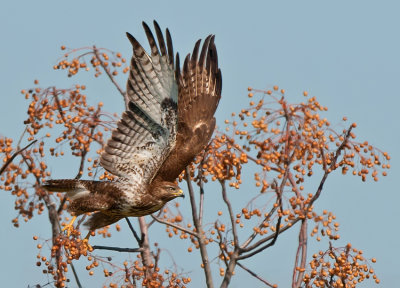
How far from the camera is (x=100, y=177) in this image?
8.92m

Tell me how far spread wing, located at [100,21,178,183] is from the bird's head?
0.68 feet

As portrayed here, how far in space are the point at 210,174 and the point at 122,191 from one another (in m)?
1.46

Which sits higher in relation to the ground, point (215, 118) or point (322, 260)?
point (215, 118)

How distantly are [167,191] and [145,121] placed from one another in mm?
887

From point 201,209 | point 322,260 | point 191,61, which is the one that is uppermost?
point 191,61

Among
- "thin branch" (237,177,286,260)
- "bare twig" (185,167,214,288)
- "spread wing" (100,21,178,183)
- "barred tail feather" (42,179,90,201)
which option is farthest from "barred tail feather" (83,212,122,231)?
"thin branch" (237,177,286,260)

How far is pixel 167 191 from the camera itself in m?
9.05

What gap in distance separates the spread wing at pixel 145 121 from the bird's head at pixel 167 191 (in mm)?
207

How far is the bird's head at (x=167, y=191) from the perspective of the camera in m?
9.03

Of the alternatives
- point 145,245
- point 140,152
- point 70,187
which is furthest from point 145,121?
point 145,245

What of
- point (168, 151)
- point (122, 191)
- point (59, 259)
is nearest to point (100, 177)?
point (122, 191)

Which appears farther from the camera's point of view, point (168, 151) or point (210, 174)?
point (168, 151)

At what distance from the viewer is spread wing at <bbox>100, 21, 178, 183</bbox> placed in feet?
29.1

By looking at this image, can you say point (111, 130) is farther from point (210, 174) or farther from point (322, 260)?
point (322, 260)
